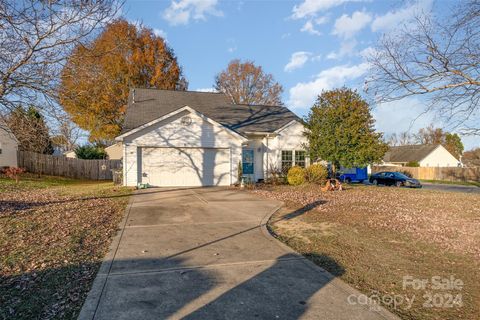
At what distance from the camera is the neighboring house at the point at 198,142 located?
1631cm

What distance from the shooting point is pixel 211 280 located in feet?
14.8

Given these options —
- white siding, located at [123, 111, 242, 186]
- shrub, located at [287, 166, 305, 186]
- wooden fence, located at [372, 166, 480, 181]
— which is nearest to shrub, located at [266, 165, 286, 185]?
shrub, located at [287, 166, 305, 186]

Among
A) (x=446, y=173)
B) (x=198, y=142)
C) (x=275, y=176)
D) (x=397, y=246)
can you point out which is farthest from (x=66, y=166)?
(x=446, y=173)

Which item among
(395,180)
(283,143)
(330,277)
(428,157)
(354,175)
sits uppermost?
(283,143)

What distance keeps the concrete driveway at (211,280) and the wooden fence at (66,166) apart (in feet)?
67.2

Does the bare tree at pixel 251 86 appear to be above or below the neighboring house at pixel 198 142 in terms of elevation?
above

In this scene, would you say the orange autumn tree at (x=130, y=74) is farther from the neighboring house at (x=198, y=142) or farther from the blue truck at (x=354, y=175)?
the blue truck at (x=354, y=175)

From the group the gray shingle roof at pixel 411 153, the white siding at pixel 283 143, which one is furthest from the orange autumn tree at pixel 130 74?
the gray shingle roof at pixel 411 153

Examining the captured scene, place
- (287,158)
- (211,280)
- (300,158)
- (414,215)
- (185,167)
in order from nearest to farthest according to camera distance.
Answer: (211,280)
(414,215)
(185,167)
(287,158)
(300,158)

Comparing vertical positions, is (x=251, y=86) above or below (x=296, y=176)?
above

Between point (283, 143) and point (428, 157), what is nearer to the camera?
point (283, 143)

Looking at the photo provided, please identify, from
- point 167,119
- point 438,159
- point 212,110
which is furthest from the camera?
point 438,159

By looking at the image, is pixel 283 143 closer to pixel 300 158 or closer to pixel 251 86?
pixel 300 158

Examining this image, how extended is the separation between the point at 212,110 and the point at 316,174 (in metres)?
8.31
